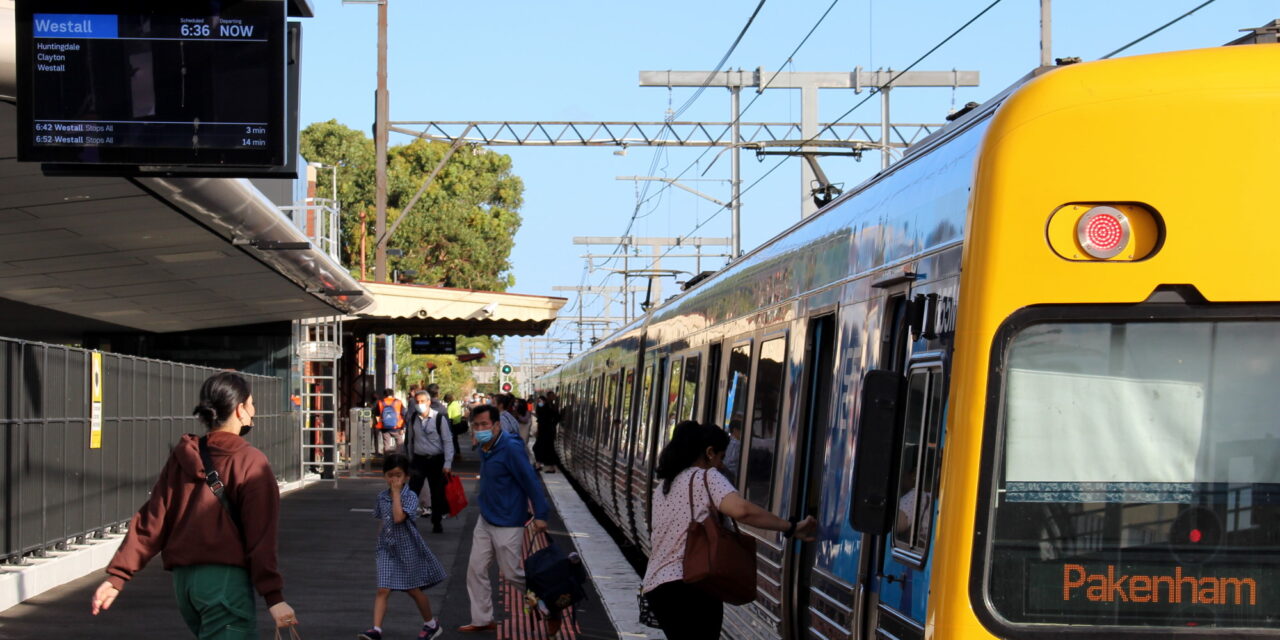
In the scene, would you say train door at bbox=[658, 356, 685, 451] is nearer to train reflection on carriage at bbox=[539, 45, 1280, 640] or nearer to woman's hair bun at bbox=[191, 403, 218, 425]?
woman's hair bun at bbox=[191, 403, 218, 425]

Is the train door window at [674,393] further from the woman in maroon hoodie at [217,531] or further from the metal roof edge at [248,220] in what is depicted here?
the woman in maroon hoodie at [217,531]

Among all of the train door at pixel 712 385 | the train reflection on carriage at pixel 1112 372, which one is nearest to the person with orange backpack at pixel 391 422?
the train door at pixel 712 385

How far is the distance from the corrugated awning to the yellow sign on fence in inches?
490

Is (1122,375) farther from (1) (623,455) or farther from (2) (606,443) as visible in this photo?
(2) (606,443)

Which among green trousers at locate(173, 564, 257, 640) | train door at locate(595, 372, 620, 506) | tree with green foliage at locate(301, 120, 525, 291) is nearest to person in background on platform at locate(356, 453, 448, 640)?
green trousers at locate(173, 564, 257, 640)

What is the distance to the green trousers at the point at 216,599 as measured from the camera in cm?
609

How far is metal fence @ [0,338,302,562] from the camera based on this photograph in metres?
12.1

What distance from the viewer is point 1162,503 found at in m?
4.67

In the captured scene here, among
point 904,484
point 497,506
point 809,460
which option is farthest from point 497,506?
point 904,484

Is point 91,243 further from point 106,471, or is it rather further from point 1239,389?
point 1239,389

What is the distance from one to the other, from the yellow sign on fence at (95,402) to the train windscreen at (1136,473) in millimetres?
11251

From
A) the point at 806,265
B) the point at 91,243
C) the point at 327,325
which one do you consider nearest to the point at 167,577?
the point at 91,243

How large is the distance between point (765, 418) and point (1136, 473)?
12.7 ft

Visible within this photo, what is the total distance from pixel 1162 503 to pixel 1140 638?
0.39 m
